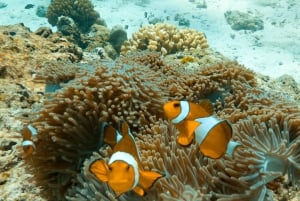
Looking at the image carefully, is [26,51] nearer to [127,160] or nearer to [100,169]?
[100,169]

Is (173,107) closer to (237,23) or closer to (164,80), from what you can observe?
(164,80)

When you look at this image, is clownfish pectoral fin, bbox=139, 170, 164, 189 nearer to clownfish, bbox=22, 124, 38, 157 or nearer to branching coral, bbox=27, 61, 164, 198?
branching coral, bbox=27, 61, 164, 198

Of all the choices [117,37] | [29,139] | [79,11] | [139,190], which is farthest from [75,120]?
[79,11]

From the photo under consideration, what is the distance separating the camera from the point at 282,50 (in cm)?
1262

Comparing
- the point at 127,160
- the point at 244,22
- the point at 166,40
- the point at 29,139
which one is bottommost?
the point at 244,22

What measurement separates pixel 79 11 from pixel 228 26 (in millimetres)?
6752

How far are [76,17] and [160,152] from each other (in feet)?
32.8

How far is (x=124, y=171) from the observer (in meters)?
1.65

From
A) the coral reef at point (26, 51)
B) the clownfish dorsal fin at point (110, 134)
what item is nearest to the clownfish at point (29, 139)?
the clownfish dorsal fin at point (110, 134)

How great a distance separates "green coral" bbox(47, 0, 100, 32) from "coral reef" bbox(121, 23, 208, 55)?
16.3 feet

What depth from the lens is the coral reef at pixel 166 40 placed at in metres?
6.36

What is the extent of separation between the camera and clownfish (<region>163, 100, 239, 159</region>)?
1.70 m

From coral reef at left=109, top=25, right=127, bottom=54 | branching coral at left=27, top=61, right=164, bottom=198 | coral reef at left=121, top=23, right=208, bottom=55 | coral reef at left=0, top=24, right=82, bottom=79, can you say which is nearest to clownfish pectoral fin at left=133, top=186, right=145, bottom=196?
branching coral at left=27, top=61, right=164, bottom=198

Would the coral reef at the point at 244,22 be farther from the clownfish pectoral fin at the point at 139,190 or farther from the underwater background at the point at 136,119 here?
the clownfish pectoral fin at the point at 139,190
